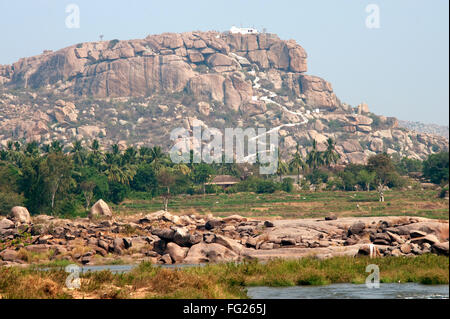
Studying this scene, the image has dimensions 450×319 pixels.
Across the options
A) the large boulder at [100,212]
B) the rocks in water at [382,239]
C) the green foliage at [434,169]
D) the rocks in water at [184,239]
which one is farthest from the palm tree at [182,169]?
the rocks in water at [382,239]

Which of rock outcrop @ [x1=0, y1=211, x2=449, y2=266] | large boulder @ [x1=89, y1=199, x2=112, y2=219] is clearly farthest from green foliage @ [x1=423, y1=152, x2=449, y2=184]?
large boulder @ [x1=89, y1=199, x2=112, y2=219]

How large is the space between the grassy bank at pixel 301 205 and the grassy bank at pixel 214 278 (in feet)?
144

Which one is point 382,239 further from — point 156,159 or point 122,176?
point 156,159

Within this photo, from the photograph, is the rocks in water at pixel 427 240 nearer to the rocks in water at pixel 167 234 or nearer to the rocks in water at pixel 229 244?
the rocks in water at pixel 229 244

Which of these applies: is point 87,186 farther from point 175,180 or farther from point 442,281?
point 442,281

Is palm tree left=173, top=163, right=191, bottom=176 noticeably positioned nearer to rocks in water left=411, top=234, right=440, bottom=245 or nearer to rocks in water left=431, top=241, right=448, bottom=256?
rocks in water left=411, top=234, right=440, bottom=245

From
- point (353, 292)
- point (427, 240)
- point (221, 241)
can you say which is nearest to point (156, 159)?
point (221, 241)

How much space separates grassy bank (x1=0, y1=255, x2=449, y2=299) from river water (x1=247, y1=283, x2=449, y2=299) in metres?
0.87

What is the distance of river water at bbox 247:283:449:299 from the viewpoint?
26594mm

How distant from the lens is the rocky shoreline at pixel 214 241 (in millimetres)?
44750

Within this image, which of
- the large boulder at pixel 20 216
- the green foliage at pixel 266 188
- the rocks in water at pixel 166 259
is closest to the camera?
the rocks in water at pixel 166 259
